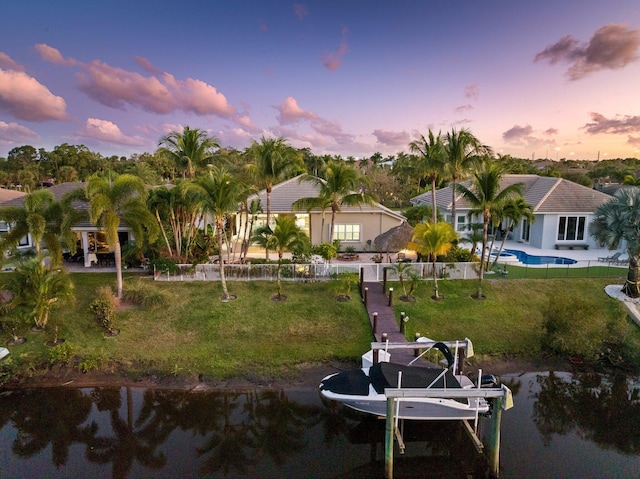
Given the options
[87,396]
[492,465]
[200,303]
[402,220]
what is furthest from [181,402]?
[402,220]

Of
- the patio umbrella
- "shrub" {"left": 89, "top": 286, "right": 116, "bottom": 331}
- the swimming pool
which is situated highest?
the patio umbrella

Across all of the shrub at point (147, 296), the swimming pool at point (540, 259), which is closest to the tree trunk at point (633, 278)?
the swimming pool at point (540, 259)

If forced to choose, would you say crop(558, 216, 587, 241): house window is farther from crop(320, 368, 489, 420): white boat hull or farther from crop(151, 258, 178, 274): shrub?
crop(151, 258, 178, 274): shrub

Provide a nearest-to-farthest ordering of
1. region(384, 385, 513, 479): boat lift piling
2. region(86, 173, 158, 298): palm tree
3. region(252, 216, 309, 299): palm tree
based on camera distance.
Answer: region(384, 385, 513, 479): boat lift piling → region(86, 173, 158, 298): palm tree → region(252, 216, 309, 299): palm tree

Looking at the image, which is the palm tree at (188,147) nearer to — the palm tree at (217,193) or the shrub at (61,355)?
the palm tree at (217,193)

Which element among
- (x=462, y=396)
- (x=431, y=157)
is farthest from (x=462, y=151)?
(x=462, y=396)

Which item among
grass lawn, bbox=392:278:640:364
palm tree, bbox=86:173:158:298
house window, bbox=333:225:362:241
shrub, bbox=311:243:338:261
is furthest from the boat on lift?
house window, bbox=333:225:362:241
